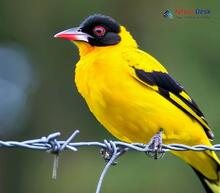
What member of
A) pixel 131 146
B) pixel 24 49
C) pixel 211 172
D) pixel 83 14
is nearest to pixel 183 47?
pixel 83 14

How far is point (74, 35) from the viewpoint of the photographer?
22.8 ft

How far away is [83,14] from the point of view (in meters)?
16.6

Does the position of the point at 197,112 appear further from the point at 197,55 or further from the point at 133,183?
the point at 197,55

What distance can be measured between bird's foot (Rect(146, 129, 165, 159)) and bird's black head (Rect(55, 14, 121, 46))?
113 centimetres

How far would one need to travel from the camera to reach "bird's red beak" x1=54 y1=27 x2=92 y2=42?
6867 mm

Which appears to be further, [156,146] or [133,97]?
[133,97]

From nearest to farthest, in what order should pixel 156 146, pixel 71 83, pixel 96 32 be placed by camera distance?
pixel 156 146, pixel 96 32, pixel 71 83

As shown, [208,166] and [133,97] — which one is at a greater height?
[133,97]

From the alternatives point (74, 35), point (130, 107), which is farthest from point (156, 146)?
point (74, 35)

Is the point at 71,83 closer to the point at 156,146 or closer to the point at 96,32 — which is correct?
the point at 96,32

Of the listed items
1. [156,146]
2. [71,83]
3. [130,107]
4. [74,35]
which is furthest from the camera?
[71,83]

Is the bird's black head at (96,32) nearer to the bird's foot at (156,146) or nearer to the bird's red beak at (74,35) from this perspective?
the bird's red beak at (74,35)

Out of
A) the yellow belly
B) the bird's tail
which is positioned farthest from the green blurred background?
the yellow belly

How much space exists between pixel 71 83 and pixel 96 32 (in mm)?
10072
